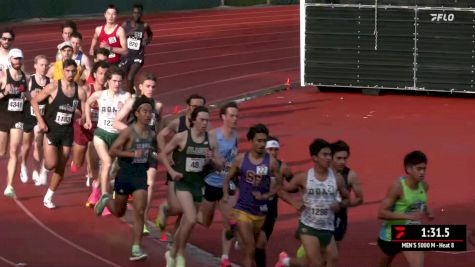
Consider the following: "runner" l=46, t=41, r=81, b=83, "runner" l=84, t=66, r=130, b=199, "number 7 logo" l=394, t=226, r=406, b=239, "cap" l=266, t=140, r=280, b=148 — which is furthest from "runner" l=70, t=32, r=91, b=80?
"number 7 logo" l=394, t=226, r=406, b=239

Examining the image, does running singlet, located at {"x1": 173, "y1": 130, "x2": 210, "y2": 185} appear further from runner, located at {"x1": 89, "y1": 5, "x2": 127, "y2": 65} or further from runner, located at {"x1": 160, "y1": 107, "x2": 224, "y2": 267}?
runner, located at {"x1": 89, "y1": 5, "x2": 127, "y2": 65}

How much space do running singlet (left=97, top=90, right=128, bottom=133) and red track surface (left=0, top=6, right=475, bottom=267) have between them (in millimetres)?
1157

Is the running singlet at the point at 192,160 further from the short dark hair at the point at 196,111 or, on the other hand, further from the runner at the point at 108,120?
the runner at the point at 108,120

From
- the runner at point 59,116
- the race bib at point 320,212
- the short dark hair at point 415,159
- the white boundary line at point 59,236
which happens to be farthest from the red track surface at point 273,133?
the short dark hair at point 415,159

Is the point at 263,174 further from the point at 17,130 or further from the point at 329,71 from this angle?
the point at 329,71

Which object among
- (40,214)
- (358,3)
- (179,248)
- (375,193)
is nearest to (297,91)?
(358,3)

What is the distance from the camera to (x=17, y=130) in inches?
673

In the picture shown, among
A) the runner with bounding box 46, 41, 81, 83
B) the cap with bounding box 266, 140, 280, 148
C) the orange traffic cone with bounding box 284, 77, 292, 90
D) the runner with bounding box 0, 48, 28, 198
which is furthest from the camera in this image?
the orange traffic cone with bounding box 284, 77, 292, 90

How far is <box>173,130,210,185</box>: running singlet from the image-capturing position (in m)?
12.9

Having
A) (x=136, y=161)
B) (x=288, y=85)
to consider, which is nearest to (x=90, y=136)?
(x=136, y=161)

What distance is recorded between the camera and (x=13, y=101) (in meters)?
17.0

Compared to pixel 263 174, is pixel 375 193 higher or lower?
lower

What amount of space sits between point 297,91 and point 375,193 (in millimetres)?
11559

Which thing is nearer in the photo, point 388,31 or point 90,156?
point 90,156
